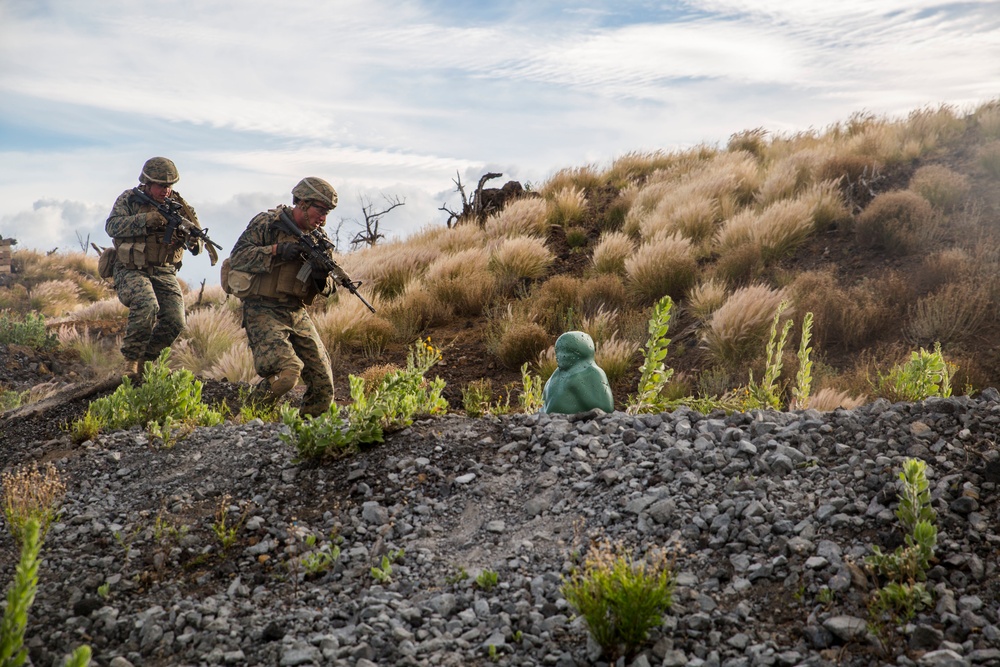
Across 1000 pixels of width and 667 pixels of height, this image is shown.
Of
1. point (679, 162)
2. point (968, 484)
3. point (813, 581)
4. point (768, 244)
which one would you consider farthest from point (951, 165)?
point (813, 581)

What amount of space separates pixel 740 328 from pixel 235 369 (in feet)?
19.4

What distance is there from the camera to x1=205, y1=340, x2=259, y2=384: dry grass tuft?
948 cm

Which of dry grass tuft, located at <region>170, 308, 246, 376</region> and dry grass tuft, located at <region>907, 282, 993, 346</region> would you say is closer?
dry grass tuft, located at <region>907, 282, 993, 346</region>

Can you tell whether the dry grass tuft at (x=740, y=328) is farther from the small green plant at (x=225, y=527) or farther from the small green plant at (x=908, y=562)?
the small green plant at (x=225, y=527)

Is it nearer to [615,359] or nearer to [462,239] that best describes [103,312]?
[462,239]

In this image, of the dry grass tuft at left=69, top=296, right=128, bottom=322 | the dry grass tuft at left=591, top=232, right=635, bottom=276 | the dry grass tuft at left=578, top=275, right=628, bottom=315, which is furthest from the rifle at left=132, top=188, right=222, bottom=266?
the dry grass tuft at left=69, top=296, right=128, bottom=322

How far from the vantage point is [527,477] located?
4.36m

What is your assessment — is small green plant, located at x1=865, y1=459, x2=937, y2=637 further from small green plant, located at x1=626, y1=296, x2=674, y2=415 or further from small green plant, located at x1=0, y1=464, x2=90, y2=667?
small green plant, located at x1=0, y1=464, x2=90, y2=667

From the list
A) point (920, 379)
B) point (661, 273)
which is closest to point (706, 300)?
point (661, 273)

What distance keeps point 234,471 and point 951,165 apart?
12.1 meters

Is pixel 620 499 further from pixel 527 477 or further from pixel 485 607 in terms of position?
pixel 485 607

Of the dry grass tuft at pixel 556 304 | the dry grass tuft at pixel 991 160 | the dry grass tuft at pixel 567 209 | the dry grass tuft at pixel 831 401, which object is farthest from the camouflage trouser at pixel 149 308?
the dry grass tuft at pixel 991 160

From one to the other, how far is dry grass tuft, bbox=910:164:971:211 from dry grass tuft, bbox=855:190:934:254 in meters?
0.37

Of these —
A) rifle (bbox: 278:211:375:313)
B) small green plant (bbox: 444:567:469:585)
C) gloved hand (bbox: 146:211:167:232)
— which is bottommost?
small green plant (bbox: 444:567:469:585)
